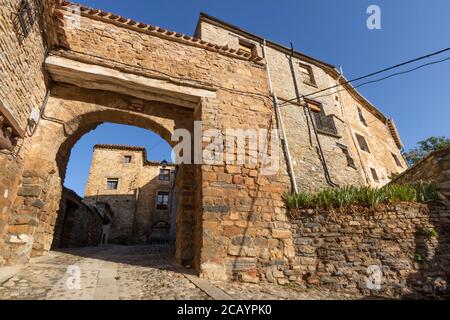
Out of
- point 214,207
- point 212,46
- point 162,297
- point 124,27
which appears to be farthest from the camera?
point 212,46

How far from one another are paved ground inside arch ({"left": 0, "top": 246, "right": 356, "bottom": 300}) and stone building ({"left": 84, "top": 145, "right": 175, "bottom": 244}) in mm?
14940

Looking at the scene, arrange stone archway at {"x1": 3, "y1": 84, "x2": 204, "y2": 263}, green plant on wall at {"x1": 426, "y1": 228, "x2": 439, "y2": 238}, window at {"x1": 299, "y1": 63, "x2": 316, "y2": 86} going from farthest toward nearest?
window at {"x1": 299, "y1": 63, "x2": 316, "y2": 86}, green plant on wall at {"x1": 426, "y1": 228, "x2": 439, "y2": 238}, stone archway at {"x1": 3, "y1": 84, "x2": 204, "y2": 263}

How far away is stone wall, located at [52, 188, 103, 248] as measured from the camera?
8.51m

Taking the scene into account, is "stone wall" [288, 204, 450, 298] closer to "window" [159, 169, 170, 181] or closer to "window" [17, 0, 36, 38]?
"window" [17, 0, 36, 38]

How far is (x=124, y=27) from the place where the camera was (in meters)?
5.60

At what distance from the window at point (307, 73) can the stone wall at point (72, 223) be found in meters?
12.3

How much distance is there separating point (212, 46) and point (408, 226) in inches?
239

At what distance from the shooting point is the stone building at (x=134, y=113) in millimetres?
3850

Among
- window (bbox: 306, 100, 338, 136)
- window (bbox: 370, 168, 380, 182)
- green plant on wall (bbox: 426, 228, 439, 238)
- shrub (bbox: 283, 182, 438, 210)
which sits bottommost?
green plant on wall (bbox: 426, 228, 439, 238)

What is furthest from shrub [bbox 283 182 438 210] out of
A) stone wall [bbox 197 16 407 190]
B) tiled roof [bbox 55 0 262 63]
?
stone wall [bbox 197 16 407 190]

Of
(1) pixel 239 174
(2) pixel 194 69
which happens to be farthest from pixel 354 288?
(2) pixel 194 69

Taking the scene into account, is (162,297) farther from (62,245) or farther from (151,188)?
(151,188)

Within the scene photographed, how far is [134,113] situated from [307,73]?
10901mm

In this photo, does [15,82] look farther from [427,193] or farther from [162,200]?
[162,200]
